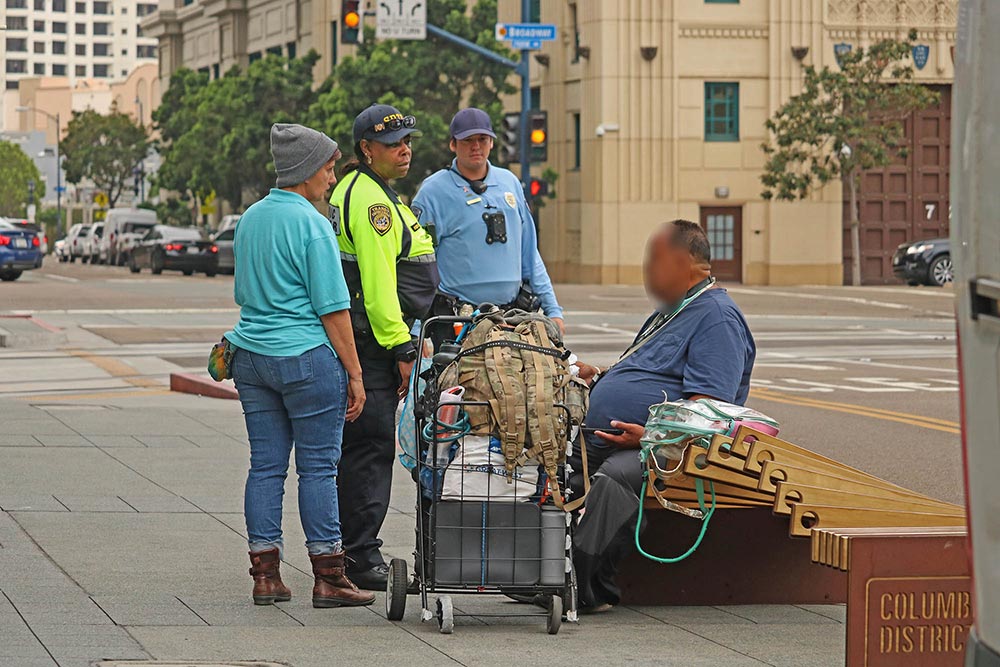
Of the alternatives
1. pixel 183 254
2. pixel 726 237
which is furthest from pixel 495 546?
pixel 183 254

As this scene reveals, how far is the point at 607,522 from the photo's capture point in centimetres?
652

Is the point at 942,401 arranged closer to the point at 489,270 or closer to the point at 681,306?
the point at 489,270

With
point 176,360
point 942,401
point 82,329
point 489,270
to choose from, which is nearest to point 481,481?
point 489,270

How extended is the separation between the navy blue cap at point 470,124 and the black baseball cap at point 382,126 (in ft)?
3.47

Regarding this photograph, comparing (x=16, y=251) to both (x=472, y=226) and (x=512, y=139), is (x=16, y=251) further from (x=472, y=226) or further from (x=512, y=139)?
(x=472, y=226)

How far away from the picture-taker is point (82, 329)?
25016mm

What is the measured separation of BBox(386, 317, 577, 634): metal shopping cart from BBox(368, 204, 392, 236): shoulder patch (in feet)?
2.96

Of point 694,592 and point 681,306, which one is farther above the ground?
point 681,306

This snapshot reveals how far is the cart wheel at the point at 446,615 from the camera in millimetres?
6098

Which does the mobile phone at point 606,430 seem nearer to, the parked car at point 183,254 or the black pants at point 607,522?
the black pants at point 607,522

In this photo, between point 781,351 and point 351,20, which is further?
point 351,20

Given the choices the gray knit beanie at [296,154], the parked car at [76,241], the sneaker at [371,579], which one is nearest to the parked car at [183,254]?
the parked car at [76,241]

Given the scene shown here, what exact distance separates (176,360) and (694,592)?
13853 mm

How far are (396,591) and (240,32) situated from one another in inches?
2802
